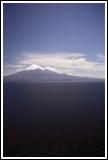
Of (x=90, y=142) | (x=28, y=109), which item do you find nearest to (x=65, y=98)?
(x=28, y=109)

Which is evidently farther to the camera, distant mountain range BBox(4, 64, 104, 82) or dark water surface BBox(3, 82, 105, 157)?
distant mountain range BBox(4, 64, 104, 82)

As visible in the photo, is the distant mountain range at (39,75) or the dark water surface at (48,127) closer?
the dark water surface at (48,127)

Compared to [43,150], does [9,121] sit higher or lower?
higher

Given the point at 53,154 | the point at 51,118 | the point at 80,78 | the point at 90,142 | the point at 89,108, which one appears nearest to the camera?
the point at 53,154

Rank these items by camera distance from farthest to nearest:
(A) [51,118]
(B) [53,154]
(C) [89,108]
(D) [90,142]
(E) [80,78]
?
(C) [89,108] → (E) [80,78] → (A) [51,118] → (D) [90,142] → (B) [53,154]

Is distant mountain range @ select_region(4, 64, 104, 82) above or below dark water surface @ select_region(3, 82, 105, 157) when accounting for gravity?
above

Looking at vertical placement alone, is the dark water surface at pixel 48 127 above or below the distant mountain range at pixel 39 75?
below

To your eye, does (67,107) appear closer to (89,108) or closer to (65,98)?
(65,98)

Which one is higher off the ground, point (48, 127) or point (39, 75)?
point (39, 75)
